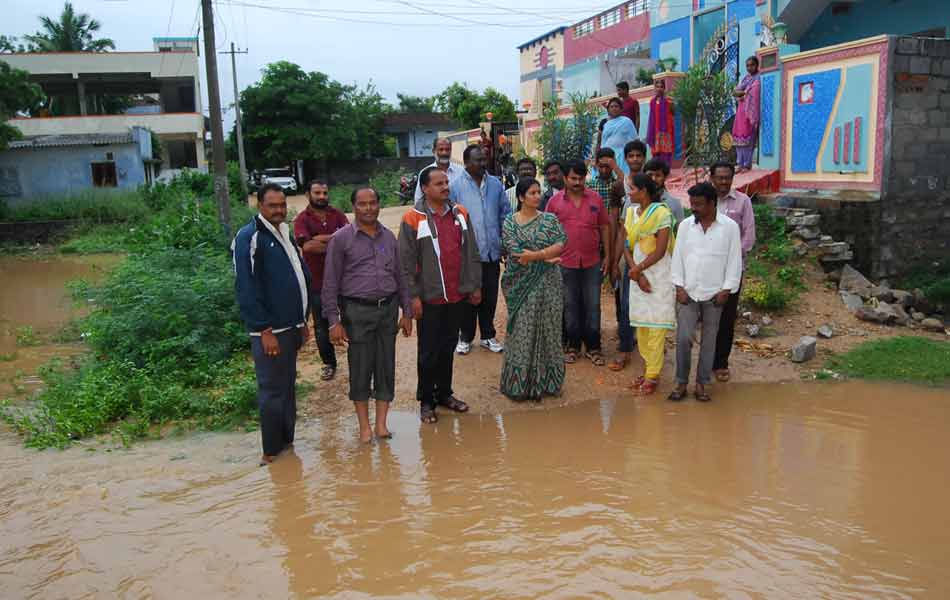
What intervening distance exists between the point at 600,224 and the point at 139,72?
3374 centimetres

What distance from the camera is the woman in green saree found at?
5586 mm

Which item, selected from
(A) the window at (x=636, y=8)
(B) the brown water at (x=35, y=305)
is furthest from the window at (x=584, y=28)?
(B) the brown water at (x=35, y=305)

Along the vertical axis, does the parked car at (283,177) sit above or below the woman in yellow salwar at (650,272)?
above

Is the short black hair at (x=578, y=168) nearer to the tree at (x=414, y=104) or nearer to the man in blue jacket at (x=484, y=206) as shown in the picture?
the man in blue jacket at (x=484, y=206)

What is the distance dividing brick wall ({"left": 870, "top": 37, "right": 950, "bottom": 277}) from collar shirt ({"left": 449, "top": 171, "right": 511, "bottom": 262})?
16.2ft

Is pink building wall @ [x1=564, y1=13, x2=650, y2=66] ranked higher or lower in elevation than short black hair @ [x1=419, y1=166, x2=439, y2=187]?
higher

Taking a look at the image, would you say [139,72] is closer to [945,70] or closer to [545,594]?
[945,70]

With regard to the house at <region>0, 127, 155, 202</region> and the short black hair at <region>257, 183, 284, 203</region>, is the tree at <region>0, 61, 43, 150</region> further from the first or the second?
the short black hair at <region>257, 183, 284, 203</region>

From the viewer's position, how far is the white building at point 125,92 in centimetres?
3222

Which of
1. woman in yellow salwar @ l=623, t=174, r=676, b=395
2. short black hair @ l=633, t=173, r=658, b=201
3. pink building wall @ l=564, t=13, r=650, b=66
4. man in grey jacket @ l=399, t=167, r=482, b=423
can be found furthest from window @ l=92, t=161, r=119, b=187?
short black hair @ l=633, t=173, r=658, b=201

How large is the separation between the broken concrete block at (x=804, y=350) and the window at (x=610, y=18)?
59.1 feet

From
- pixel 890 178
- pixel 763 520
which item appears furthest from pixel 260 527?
pixel 890 178

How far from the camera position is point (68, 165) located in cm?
2562

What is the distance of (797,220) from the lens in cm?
895
